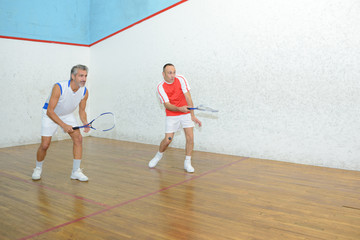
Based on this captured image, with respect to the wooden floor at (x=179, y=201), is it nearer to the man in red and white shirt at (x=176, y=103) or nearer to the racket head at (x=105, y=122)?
the man in red and white shirt at (x=176, y=103)

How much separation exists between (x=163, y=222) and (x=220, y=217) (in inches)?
13.8

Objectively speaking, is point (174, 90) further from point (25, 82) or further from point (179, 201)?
point (25, 82)

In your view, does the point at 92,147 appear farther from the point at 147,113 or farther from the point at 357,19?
the point at 357,19

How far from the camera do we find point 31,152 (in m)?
4.07

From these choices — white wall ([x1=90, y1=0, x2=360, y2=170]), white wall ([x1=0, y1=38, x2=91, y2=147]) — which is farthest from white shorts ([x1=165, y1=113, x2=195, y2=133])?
white wall ([x1=0, y1=38, x2=91, y2=147])

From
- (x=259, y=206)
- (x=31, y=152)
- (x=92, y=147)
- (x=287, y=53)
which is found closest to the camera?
(x=259, y=206)

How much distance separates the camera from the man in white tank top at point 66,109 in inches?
97.0

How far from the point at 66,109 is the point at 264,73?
2.12m

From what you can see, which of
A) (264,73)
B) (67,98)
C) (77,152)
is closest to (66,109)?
(67,98)

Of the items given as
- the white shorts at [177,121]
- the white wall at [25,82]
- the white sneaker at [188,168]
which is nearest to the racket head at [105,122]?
the white wall at [25,82]

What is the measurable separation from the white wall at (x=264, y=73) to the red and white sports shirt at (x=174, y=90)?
Result: 98cm

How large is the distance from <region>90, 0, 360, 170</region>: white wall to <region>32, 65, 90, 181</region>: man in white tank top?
178 centimetres

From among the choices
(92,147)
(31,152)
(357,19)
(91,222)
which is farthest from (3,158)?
(357,19)

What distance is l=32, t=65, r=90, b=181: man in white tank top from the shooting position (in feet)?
8.09
